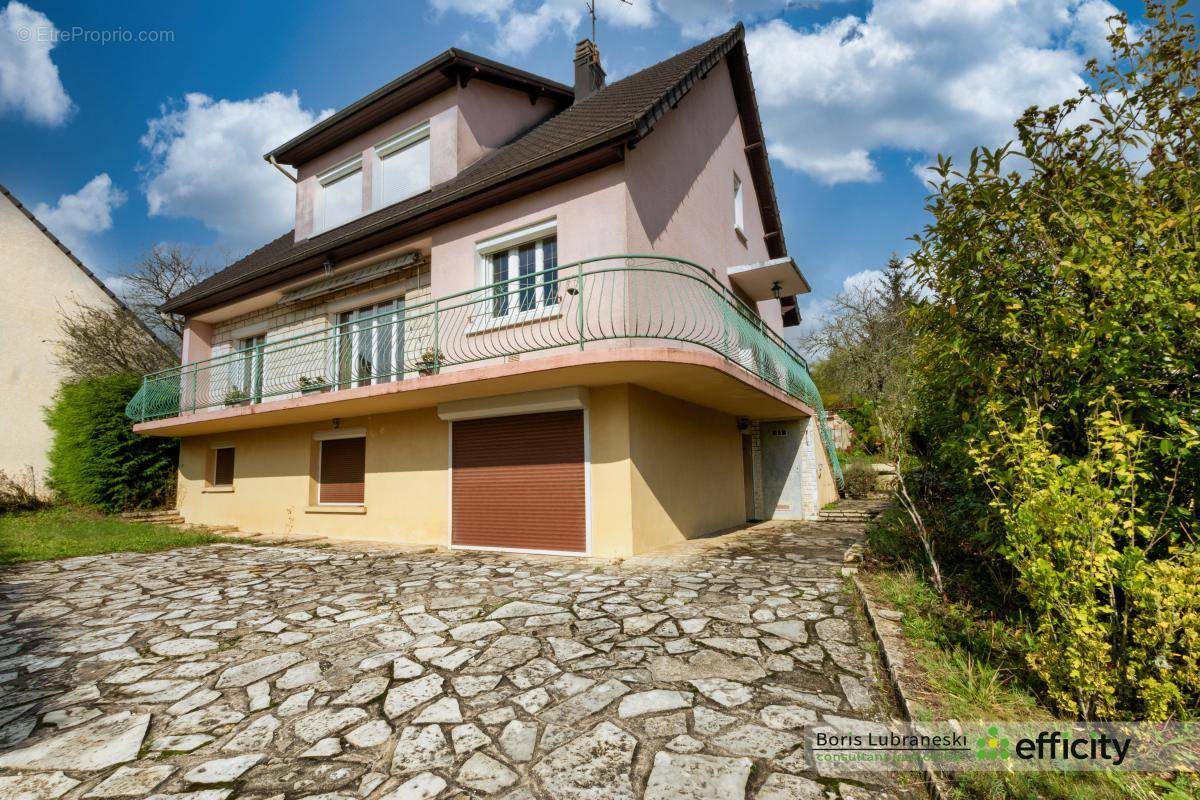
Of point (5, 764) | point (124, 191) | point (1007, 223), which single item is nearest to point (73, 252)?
point (124, 191)

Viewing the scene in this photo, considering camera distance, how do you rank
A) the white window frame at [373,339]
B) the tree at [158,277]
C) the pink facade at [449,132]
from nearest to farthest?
the white window frame at [373,339] < the pink facade at [449,132] < the tree at [158,277]

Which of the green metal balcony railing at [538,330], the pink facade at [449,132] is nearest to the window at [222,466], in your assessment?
the green metal balcony railing at [538,330]

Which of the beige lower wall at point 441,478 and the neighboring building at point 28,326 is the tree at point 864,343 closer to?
the beige lower wall at point 441,478

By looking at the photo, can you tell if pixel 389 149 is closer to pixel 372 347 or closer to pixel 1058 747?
→ pixel 372 347

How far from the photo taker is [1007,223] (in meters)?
3.35

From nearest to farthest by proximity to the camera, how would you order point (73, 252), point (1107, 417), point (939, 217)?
point (1107, 417) < point (939, 217) < point (73, 252)

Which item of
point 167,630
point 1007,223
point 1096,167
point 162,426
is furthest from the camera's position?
point 162,426

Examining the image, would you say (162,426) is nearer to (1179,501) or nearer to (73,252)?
(73,252)

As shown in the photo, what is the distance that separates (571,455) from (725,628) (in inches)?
161

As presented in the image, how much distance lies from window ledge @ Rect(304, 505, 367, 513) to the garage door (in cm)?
251

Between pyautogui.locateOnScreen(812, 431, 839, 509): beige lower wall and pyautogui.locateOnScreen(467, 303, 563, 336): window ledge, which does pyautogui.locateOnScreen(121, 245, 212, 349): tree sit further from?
pyautogui.locateOnScreen(812, 431, 839, 509): beige lower wall

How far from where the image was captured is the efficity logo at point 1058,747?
88.9 inches

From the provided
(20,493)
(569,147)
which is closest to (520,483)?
(569,147)

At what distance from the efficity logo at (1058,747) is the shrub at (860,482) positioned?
13.8 m
